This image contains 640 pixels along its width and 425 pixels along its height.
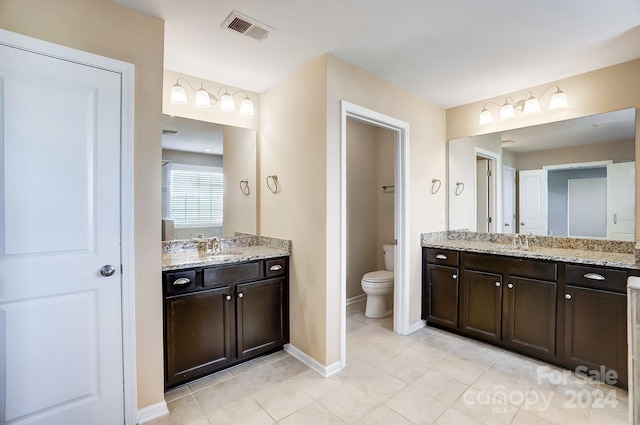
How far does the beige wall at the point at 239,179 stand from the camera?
9.39ft

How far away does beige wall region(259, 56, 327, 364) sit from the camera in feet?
7.64

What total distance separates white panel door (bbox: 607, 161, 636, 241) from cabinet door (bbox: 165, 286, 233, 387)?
322cm

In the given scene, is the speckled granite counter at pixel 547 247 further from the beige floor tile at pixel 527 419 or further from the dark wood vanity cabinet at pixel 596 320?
the beige floor tile at pixel 527 419

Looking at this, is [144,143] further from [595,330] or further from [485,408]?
[595,330]

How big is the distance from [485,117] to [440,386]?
102 inches

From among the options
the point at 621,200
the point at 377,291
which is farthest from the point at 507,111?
the point at 377,291

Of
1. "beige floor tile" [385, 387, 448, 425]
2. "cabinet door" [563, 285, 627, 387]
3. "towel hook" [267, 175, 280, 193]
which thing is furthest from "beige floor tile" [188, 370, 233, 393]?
"cabinet door" [563, 285, 627, 387]

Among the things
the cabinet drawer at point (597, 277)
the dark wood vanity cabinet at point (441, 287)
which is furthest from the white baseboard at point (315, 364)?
the cabinet drawer at point (597, 277)

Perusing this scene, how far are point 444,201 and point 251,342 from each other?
2.57 m

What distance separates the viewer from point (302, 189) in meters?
2.50

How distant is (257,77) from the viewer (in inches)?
105

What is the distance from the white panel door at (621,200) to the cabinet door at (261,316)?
2829 mm

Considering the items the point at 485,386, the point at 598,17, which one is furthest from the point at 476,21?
the point at 485,386

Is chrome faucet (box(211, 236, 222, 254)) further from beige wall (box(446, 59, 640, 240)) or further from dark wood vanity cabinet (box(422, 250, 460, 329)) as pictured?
beige wall (box(446, 59, 640, 240))
